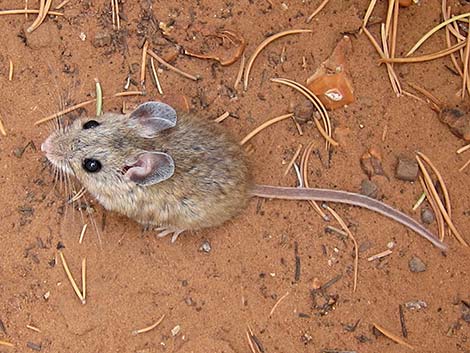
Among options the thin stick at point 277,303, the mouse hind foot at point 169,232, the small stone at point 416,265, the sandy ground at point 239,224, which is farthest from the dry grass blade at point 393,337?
the mouse hind foot at point 169,232

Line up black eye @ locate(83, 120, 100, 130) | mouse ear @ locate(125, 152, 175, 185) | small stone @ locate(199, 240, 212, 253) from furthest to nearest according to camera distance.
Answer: small stone @ locate(199, 240, 212, 253) → black eye @ locate(83, 120, 100, 130) → mouse ear @ locate(125, 152, 175, 185)

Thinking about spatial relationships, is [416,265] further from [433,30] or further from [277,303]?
[433,30]

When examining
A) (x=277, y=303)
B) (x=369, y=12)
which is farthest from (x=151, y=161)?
(x=369, y=12)

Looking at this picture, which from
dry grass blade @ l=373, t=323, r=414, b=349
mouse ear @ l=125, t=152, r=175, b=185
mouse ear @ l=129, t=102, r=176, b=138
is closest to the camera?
mouse ear @ l=125, t=152, r=175, b=185

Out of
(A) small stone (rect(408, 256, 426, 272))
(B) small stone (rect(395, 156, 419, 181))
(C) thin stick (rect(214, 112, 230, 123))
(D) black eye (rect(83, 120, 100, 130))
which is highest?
(D) black eye (rect(83, 120, 100, 130))

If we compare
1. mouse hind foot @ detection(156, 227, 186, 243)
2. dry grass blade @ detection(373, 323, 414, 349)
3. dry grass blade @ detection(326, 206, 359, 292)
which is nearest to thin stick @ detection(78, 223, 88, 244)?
mouse hind foot @ detection(156, 227, 186, 243)

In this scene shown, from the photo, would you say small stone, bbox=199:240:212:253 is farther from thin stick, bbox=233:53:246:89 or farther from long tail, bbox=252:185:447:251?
thin stick, bbox=233:53:246:89

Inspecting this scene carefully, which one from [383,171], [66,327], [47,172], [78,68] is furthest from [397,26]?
[66,327]
